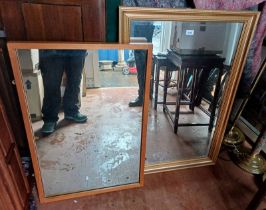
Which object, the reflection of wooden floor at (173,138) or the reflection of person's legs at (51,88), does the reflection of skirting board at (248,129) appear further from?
the reflection of person's legs at (51,88)

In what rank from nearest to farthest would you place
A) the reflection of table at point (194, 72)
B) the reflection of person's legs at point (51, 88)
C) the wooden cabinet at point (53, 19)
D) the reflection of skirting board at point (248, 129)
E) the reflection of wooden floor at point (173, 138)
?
1. the wooden cabinet at point (53, 19)
2. the reflection of person's legs at point (51, 88)
3. the reflection of table at point (194, 72)
4. the reflection of wooden floor at point (173, 138)
5. the reflection of skirting board at point (248, 129)

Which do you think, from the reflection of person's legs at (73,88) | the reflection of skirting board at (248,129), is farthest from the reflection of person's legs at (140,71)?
the reflection of skirting board at (248,129)

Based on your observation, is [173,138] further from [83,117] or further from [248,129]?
[83,117]

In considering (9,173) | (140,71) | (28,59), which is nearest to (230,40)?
(140,71)

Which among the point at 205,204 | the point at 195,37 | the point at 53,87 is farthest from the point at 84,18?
the point at 205,204

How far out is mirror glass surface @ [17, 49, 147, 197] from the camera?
1.04 metres

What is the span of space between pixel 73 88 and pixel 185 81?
0.81 metres

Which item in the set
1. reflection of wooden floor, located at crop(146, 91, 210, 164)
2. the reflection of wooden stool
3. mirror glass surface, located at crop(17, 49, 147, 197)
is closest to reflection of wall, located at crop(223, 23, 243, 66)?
the reflection of wooden stool

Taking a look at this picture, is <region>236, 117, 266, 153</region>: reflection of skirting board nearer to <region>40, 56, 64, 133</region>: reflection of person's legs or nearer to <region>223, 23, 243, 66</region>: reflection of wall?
<region>223, 23, 243, 66</region>: reflection of wall

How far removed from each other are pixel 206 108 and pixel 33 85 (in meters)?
1.25

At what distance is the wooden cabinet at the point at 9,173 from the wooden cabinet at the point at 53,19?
1.20ft

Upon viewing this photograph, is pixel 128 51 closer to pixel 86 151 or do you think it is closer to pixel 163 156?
pixel 86 151

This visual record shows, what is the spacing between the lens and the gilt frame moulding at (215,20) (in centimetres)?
100

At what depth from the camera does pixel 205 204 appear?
129cm
